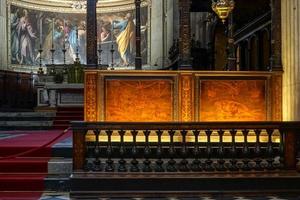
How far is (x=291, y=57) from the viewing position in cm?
906

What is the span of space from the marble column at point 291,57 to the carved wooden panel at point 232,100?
0.39 m

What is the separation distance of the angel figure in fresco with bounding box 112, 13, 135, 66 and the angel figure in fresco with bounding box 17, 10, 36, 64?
3856mm

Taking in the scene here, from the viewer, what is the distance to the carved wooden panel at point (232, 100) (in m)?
9.16

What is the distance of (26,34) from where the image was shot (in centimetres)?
2384

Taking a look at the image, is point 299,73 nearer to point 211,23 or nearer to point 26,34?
point 211,23

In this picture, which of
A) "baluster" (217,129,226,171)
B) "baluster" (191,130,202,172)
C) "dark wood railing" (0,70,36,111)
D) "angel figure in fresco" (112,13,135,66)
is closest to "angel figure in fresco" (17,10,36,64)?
"dark wood railing" (0,70,36,111)

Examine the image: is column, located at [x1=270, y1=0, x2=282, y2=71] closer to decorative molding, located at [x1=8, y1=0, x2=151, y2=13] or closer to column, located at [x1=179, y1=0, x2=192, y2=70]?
column, located at [x1=179, y1=0, x2=192, y2=70]

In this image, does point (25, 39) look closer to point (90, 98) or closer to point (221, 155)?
point (90, 98)

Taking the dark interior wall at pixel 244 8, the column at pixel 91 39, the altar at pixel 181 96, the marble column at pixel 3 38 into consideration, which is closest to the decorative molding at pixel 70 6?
the marble column at pixel 3 38

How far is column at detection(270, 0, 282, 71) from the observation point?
937cm

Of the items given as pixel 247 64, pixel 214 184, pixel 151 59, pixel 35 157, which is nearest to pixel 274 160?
pixel 214 184

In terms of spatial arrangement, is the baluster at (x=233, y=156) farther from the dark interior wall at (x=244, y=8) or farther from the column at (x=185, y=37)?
the dark interior wall at (x=244, y=8)

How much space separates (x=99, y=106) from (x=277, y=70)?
3163 mm

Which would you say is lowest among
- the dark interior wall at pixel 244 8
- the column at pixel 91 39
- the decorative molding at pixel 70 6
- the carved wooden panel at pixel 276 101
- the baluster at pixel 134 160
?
the baluster at pixel 134 160
